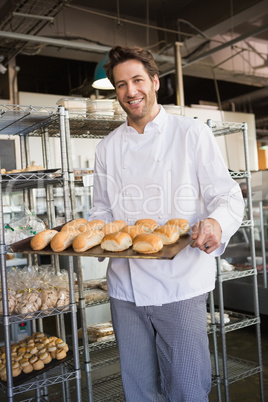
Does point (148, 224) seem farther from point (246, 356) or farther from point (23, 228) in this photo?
point (246, 356)

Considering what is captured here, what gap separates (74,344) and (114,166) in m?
0.98

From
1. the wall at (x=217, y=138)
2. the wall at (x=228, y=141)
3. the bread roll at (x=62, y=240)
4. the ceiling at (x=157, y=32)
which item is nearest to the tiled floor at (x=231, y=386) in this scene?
the bread roll at (x=62, y=240)

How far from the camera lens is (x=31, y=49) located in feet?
18.1

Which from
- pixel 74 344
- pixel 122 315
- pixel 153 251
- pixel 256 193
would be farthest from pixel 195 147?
pixel 256 193

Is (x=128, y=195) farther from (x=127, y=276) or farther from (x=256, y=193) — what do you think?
(x=256, y=193)

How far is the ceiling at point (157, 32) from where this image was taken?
16.8 ft

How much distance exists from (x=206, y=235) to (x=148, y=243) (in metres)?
0.17

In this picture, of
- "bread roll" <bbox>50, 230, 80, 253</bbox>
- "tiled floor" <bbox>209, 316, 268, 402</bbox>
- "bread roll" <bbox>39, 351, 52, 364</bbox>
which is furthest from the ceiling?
"bread roll" <bbox>50, 230, 80, 253</bbox>

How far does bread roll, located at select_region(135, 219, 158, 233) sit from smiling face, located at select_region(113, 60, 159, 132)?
38 centimetres

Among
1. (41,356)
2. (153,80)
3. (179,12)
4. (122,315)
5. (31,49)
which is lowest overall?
(41,356)

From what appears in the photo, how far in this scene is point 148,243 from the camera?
127 centimetres

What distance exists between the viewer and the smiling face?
1505 mm

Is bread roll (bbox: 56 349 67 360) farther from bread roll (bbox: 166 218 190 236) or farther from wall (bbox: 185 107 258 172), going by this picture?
wall (bbox: 185 107 258 172)

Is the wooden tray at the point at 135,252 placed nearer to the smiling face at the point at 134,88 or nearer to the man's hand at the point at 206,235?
the man's hand at the point at 206,235
